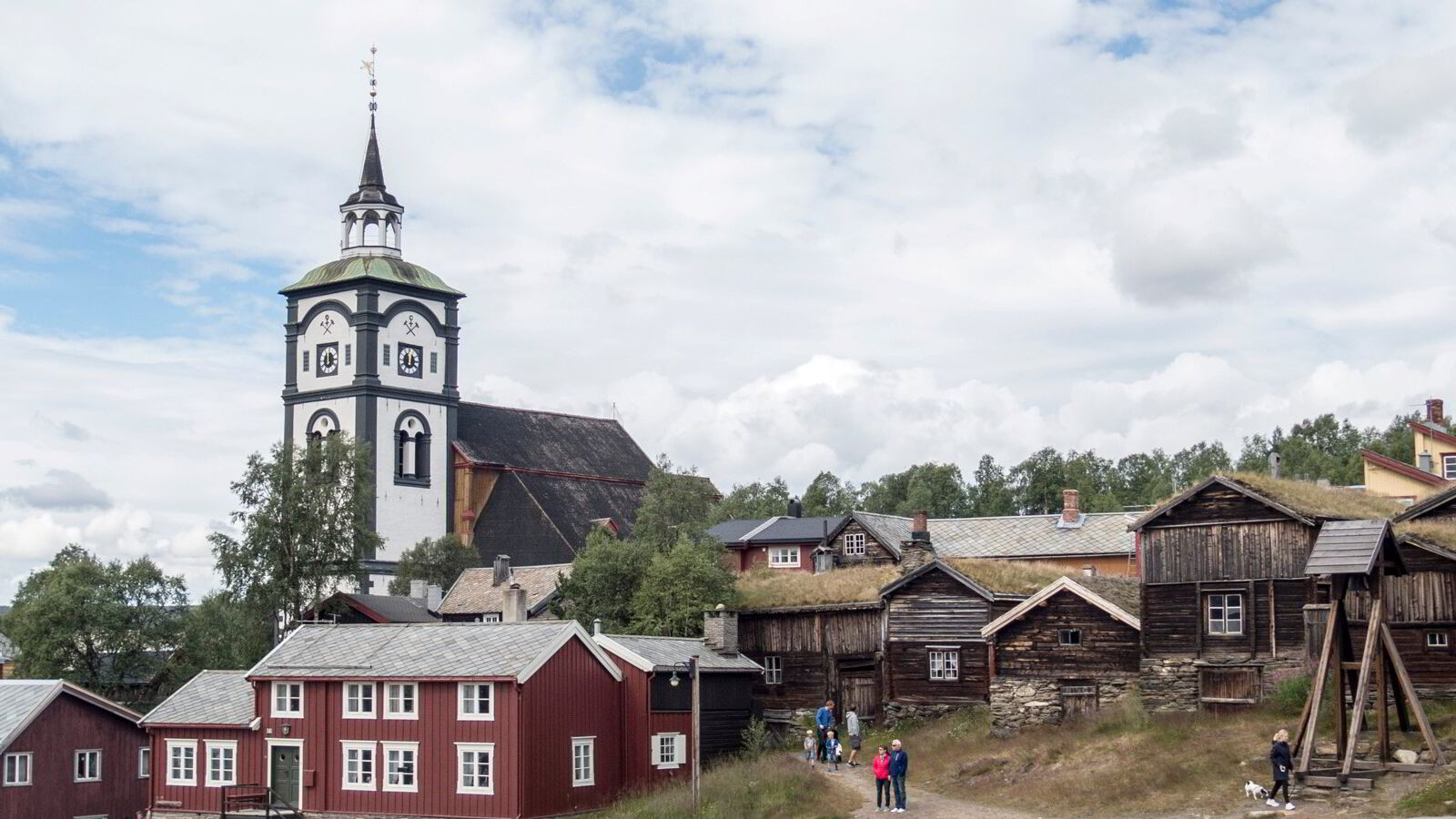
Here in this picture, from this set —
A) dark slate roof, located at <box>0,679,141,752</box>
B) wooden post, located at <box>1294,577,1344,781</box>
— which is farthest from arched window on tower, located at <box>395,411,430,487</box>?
wooden post, located at <box>1294,577,1344,781</box>

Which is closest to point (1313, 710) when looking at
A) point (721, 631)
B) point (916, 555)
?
point (916, 555)

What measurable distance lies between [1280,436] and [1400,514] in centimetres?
9382

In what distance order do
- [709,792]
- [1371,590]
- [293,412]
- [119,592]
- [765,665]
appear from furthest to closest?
[293,412] < [119,592] < [765,665] < [709,792] < [1371,590]

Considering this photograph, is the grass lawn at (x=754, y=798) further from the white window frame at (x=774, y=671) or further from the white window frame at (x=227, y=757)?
the white window frame at (x=227, y=757)

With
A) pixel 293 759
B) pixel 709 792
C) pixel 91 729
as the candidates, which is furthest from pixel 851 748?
pixel 91 729

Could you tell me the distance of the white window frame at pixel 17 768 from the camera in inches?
1976

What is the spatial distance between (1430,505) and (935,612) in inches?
576

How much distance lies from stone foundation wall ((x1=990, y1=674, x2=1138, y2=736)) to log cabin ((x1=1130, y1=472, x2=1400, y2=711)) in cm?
110

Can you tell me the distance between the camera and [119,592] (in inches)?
2539

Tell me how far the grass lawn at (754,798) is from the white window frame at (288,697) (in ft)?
30.6

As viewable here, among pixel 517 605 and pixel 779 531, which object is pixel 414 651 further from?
pixel 779 531

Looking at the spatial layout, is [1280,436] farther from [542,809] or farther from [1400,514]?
[542,809]

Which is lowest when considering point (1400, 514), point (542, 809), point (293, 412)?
point (542, 809)

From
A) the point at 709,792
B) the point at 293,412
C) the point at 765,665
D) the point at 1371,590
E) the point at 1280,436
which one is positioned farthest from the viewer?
the point at 1280,436
